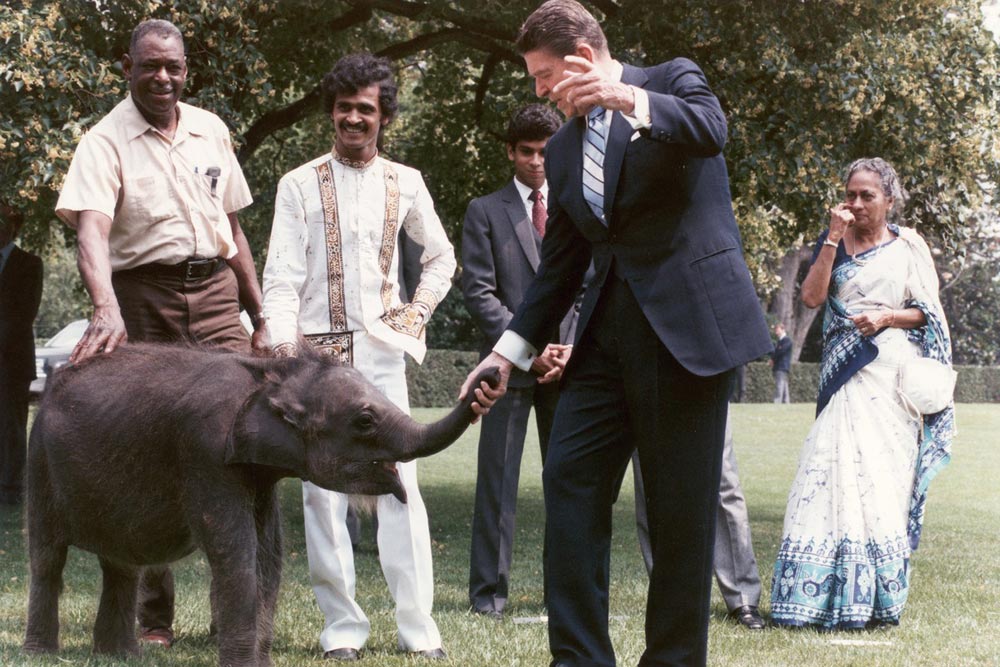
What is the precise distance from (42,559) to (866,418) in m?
4.79

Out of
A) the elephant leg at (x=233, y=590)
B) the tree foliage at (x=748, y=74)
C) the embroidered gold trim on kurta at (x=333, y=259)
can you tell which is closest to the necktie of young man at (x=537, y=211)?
the embroidered gold trim on kurta at (x=333, y=259)

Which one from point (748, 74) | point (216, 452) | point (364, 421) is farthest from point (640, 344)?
point (748, 74)

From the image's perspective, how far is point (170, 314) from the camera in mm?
6371

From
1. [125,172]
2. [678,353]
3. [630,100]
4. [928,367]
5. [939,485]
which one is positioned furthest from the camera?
[939,485]

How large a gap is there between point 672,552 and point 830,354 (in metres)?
3.82

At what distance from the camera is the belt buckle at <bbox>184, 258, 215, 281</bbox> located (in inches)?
253

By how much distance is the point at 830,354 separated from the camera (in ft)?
27.6

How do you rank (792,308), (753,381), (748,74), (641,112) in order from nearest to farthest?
1. (641,112)
2. (748,74)
3. (753,381)
4. (792,308)

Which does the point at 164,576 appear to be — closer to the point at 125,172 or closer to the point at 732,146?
the point at 125,172

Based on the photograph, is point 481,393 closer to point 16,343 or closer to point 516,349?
point 516,349

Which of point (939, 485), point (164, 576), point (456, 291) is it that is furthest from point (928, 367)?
point (456, 291)

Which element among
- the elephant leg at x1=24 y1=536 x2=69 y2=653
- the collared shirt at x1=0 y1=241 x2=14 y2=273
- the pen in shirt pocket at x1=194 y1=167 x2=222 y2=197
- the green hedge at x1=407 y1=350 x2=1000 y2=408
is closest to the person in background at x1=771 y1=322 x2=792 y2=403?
the green hedge at x1=407 y1=350 x2=1000 y2=408

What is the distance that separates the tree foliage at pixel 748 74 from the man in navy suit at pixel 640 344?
6318 millimetres

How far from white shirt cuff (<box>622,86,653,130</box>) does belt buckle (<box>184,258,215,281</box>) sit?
2811 millimetres
